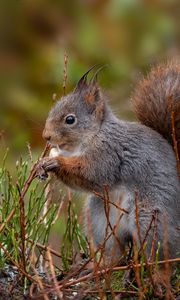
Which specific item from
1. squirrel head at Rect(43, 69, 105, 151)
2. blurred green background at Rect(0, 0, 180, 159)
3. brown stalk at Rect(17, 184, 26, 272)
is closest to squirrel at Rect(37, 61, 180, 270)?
squirrel head at Rect(43, 69, 105, 151)

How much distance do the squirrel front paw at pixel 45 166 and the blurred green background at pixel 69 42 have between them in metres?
3.21

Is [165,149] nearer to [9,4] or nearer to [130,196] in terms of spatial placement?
[130,196]

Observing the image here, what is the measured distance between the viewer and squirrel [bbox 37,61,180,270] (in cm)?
353

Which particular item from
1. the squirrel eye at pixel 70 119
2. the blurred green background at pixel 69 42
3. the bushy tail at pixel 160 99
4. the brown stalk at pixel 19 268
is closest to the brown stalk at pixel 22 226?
the brown stalk at pixel 19 268

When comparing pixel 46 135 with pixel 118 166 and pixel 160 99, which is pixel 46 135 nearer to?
pixel 118 166

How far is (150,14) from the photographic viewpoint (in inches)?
314

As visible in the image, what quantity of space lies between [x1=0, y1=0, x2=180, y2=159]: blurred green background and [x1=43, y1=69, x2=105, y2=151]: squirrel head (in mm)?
3024

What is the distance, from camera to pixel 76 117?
3787 mm

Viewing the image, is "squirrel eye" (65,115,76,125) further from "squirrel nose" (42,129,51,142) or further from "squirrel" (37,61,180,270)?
"squirrel nose" (42,129,51,142)

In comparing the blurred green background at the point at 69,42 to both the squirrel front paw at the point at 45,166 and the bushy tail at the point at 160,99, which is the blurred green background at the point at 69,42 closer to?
the bushy tail at the point at 160,99

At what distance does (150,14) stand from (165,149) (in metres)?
4.45

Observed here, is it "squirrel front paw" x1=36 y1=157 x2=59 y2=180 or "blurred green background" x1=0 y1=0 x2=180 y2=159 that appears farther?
"blurred green background" x1=0 y1=0 x2=180 y2=159

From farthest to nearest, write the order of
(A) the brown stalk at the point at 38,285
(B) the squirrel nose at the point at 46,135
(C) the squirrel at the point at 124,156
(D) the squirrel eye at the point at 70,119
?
(D) the squirrel eye at the point at 70,119 < (B) the squirrel nose at the point at 46,135 < (C) the squirrel at the point at 124,156 < (A) the brown stalk at the point at 38,285

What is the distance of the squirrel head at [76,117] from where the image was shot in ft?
12.1
